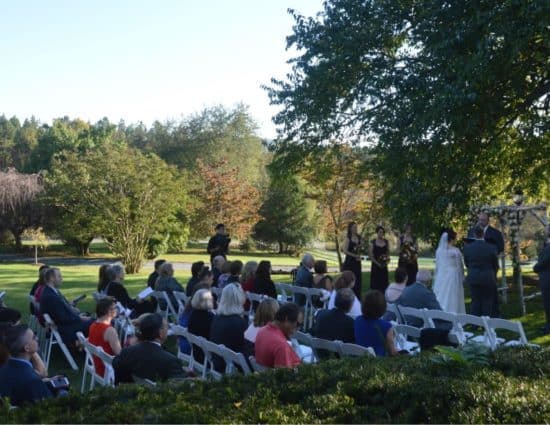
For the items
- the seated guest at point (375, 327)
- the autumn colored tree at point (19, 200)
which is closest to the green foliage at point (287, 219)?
the autumn colored tree at point (19, 200)

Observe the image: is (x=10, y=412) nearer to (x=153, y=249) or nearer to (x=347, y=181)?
(x=347, y=181)

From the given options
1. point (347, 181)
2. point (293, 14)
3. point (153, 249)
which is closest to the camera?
point (293, 14)

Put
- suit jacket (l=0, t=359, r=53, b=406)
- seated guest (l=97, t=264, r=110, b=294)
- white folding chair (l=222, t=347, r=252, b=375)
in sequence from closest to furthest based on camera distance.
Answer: suit jacket (l=0, t=359, r=53, b=406), white folding chair (l=222, t=347, r=252, b=375), seated guest (l=97, t=264, r=110, b=294)

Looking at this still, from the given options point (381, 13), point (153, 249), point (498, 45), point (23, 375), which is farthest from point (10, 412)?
point (153, 249)

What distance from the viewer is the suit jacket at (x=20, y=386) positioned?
4.42 metres

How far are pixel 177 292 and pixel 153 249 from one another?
26.4 metres

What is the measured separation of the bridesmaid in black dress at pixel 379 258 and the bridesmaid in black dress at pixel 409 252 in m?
0.34

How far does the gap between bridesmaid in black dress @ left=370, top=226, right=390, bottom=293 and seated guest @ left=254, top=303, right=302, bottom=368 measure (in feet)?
25.3

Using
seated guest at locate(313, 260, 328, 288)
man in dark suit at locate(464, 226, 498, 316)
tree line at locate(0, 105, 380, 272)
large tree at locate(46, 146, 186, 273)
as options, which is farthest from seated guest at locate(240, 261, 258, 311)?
large tree at locate(46, 146, 186, 273)

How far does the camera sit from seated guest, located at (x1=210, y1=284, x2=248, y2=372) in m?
6.51

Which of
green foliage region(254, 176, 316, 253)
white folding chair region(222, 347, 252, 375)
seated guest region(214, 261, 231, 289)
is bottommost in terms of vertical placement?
white folding chair region(222, 347, 252, 375)

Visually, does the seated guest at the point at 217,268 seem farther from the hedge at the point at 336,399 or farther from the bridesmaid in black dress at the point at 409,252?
the hedge at the point at 336,399

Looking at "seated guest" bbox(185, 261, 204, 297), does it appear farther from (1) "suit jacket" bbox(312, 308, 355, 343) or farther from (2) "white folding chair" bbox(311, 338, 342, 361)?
(2) "white folding chair" bbox(311, 338, 342, 361)

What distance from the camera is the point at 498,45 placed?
1241 cm
